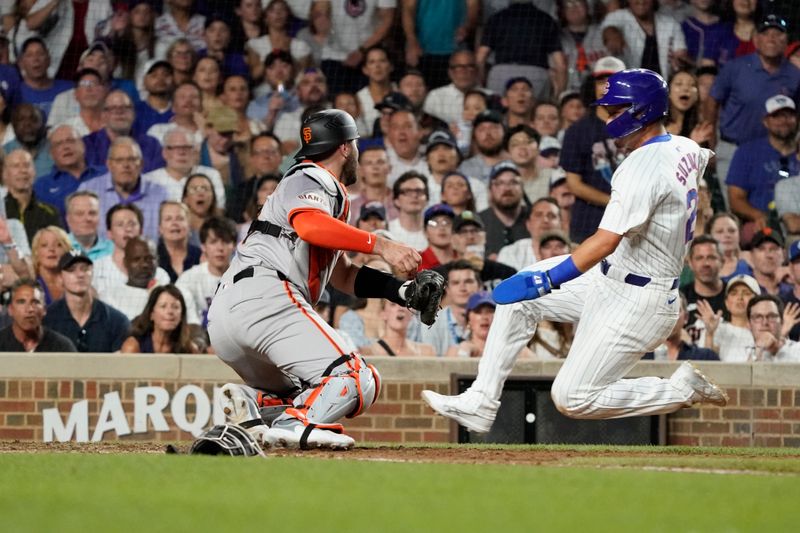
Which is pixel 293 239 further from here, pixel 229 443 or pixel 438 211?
pixel 438 211

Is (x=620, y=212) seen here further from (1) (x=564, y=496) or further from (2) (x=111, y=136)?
(2) (x=111, y=136)

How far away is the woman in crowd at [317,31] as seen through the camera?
13.0 meters

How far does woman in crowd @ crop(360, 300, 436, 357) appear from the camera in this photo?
1077cm

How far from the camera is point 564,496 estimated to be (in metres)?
4.63

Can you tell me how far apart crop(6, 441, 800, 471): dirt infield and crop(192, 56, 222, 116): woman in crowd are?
5752 mm

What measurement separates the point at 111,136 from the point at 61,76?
3.07 feet

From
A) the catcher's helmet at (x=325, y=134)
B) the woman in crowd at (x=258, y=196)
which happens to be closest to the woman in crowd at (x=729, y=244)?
the woman in crowd at (x=258, y=196)

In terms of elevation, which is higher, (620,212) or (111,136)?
(111,136)

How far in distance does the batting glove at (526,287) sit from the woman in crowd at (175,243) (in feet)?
17.9

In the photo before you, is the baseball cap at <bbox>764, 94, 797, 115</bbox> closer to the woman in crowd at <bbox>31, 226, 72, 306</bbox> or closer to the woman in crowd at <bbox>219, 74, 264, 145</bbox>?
the woman in crowd at <bbox>219, 74, 264, 145</bbox>

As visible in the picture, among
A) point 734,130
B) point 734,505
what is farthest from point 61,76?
point 734,505

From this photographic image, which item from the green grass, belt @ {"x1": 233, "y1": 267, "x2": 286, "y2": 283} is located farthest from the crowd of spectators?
the green grass

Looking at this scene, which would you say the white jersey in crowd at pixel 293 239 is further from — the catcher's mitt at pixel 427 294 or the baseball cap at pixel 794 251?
the baseball cap at pixel 794 251

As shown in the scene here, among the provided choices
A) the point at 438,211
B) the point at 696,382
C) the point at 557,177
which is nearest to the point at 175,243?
the point at 438,211
